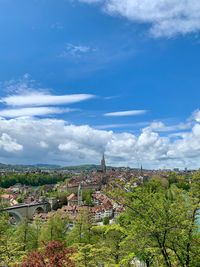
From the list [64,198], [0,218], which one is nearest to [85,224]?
[0,218]

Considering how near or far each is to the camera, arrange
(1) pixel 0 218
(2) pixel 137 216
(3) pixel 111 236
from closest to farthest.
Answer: (2) pixel 137 216 < (1) pixel 0 218 < (3) pixel 111 236

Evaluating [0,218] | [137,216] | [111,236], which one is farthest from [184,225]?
[111,236]

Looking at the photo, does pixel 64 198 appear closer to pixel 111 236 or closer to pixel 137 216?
pixel 111 236

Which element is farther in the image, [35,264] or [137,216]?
[137,216]

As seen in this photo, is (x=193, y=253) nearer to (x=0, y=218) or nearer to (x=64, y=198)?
(x=0, y=218)

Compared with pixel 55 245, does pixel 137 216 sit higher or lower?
higher

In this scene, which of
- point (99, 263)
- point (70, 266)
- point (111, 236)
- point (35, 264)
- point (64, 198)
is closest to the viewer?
point (35, 264)
